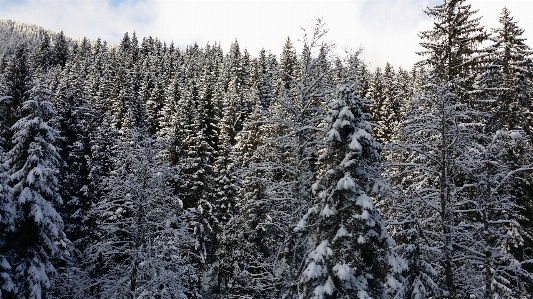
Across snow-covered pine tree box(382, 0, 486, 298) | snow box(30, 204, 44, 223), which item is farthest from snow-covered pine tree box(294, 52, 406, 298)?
snow box(30, 204, 44, 223)

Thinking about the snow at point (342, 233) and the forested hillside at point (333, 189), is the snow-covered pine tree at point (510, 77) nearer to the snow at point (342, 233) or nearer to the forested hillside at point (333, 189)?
the forested hillside at point (333, 189)

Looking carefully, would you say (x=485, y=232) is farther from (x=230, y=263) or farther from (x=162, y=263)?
(x=230, y=263)

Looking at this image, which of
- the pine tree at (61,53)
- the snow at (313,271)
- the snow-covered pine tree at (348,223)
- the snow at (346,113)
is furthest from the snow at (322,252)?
the pine tree at (61,53)

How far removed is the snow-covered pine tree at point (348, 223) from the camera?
10883 millimetres

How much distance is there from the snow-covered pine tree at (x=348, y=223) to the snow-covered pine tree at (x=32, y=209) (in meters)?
11.0

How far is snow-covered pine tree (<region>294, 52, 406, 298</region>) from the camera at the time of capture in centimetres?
1088

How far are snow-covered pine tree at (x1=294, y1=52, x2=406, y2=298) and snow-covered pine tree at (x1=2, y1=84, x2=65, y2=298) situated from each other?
36.1 ft

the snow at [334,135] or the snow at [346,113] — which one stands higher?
the snow at [346,113]

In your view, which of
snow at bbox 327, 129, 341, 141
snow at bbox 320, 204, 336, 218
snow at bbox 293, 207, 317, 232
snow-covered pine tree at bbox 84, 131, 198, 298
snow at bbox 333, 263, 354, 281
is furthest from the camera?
snow-covered pine tree at bbox 84, 131, 198, 298

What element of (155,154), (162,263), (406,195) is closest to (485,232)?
(406,195)

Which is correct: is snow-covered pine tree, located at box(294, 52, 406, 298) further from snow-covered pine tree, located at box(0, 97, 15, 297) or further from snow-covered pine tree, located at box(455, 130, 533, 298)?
snow-covered pine tree, located at box(0, 97, 15, 297)

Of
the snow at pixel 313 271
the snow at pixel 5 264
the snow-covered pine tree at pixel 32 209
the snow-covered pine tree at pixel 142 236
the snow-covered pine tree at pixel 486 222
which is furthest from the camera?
the snow-covered pine tree at pixel 142 236

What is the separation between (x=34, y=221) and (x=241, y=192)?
18.4 m

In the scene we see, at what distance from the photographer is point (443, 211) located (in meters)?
14.0
